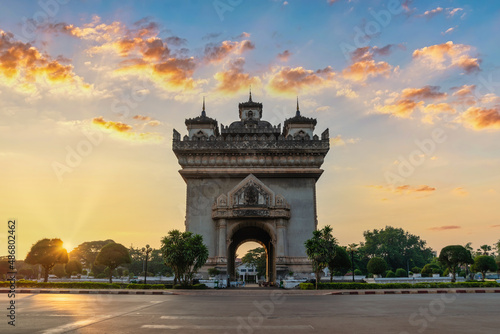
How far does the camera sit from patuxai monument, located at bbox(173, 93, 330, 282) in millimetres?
44781

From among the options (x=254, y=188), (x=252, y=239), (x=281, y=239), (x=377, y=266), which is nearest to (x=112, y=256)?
(x=252, y=239)

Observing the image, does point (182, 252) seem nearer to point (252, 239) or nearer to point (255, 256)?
point (252, 239)

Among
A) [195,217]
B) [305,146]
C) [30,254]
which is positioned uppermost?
[305,146]

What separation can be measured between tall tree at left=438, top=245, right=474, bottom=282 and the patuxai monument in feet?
52.8

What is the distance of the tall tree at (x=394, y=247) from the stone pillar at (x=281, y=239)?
65.7m

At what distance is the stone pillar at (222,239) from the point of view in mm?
43844

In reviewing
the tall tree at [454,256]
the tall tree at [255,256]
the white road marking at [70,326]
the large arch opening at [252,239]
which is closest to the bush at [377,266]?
the tall tree at [454,256]

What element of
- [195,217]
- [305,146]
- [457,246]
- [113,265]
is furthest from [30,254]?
[457,246]

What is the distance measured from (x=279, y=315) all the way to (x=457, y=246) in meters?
40.8

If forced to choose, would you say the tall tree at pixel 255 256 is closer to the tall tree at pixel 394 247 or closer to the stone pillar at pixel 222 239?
the tall tree at pixel 394 247

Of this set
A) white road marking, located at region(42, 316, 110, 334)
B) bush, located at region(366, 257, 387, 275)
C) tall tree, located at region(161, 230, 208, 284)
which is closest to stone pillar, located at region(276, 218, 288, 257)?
tall tree, located at region(161, 230, 208, 284)

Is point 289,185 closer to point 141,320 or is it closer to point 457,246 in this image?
point 457,246

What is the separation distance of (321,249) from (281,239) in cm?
831

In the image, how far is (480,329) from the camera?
10.4 m
